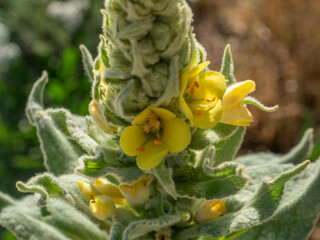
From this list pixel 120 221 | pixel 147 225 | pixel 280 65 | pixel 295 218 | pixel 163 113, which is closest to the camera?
pixel 163 113

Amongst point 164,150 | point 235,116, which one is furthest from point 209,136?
point 164,150

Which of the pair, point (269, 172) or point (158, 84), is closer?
point (158, 84)

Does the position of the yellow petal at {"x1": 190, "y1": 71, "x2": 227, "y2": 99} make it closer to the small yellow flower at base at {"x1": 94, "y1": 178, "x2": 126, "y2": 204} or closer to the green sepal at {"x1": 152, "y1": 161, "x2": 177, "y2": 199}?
the green sepal at {"x1": 152, "y1": 161, "x2": 177, "y2": 199}

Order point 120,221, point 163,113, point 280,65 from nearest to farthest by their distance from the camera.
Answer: point 163,113, point 120,221, point 280,65

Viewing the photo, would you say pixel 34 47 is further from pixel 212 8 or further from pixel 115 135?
pixel 115 135

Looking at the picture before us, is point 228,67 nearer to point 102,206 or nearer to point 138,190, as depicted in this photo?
point 138,190

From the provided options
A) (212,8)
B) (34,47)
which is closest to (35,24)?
(34,47)
